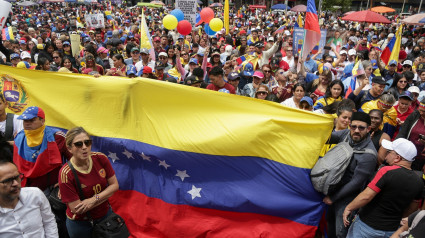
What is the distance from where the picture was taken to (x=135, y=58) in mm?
8664

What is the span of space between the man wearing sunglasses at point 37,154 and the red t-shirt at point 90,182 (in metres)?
0.52

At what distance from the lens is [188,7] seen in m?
10.7

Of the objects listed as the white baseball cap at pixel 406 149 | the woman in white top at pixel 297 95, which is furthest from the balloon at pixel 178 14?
the white baseball cap at pixel 406 149

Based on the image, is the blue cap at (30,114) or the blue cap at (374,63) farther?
the blue cap at (374,63)

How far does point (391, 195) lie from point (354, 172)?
0.41 metres

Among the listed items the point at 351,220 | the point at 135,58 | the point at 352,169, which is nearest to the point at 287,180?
the point at 352,169

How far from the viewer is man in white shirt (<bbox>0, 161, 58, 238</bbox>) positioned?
2.47m

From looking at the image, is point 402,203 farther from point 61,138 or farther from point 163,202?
point 61,138

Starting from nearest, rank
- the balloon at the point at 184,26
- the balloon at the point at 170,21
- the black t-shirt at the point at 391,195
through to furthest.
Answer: the black t-shirt at the point at 391,195 < the balloon at the point at 184,26 < the balloon at the point at 170,21

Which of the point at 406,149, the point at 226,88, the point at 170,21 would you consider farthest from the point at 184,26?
the point at 406,149

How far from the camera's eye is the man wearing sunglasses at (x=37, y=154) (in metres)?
3.51

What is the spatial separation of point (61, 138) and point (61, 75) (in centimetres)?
115

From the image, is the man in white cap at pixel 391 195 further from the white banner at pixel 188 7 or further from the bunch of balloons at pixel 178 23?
the white banner at pixel 188 7

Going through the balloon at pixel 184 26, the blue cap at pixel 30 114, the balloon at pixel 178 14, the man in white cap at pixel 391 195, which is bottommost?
the man in white cap at pixel 391 195
